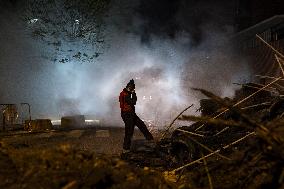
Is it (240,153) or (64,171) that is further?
(240,153)

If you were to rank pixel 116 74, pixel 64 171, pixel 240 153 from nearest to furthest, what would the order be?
pixel 64 171 → pixel 240 153 → pixel 116 74

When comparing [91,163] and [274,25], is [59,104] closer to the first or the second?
[274,25]

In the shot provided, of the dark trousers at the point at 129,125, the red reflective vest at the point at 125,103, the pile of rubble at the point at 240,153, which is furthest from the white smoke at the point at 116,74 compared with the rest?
the pile of rubble at the point at 240,153

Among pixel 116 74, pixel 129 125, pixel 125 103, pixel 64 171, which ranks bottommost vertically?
pixel 64 171

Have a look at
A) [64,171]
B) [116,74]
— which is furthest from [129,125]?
[116,74]

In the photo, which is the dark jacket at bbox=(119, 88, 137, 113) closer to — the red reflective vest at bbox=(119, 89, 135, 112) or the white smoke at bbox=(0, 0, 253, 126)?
the red reflective vest at bbox=(119, 89, 135, 112)

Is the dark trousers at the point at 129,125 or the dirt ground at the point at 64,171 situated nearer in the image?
the dirt ground at the point at 64,171

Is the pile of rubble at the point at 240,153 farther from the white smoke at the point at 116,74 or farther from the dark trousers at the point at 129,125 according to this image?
the white smoke at the point at 116,74

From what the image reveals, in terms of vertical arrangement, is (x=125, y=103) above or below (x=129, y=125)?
above

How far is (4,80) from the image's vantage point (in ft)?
107

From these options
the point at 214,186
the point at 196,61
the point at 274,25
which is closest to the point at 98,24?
the point at 196,61

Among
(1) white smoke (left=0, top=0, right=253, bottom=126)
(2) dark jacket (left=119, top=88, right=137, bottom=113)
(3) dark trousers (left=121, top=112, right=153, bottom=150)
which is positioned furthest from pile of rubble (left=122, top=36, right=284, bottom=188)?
(1) white smoke (left=0, top=0, right=253, bottom=126)

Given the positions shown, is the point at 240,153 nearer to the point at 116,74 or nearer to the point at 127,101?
the point at 127,101

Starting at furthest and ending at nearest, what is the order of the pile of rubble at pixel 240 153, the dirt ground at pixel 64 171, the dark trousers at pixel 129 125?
the dark trousers at pixel 129 125 < the pile of rubble at pixel 240 153 < the dirt ground at pixel 64 171
